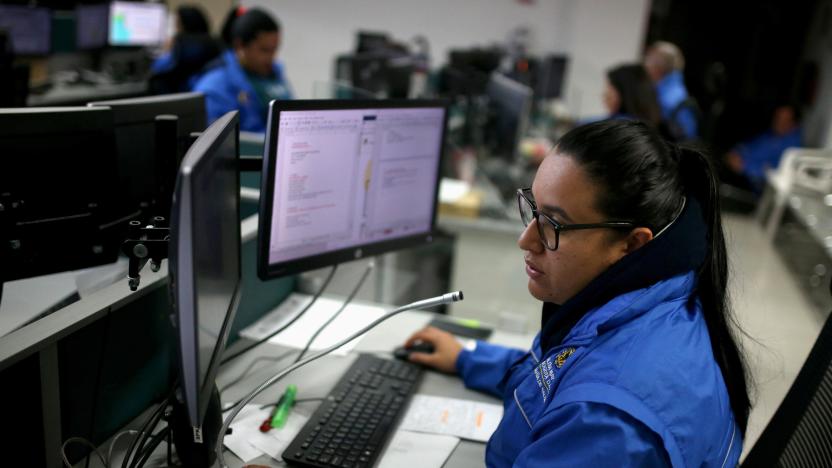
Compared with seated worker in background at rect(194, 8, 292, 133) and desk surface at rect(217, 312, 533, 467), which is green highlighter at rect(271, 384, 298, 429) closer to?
desk surface at rect(217, 312, 533, 467)

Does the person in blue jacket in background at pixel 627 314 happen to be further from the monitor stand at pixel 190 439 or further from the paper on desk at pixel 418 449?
the monitor stand at pixel 190 439

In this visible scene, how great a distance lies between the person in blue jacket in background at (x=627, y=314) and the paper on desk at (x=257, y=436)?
36 centimetres

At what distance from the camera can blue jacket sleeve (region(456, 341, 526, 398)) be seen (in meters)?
1.38

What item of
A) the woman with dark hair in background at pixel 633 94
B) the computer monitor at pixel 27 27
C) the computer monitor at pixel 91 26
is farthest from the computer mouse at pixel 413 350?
the computer monitor at pixel 91 26

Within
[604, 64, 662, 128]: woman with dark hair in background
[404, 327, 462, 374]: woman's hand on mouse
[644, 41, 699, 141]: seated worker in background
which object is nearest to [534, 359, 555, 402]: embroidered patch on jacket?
[404, 327, 462, 374]: woman's hand on mouse

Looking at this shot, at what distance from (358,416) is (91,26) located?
520 cm

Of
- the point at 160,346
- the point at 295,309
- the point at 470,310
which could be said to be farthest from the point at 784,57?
the point at 160,346

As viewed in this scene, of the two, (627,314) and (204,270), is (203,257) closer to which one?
(204,270)

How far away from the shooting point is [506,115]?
3068 millimetres

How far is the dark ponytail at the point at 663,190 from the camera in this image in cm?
95

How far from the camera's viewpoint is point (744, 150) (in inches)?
237

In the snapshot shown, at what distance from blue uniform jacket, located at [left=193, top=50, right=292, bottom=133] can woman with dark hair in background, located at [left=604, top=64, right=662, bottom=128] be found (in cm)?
179

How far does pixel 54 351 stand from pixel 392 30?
6.17 m

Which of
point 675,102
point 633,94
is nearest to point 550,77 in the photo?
point 675,102
